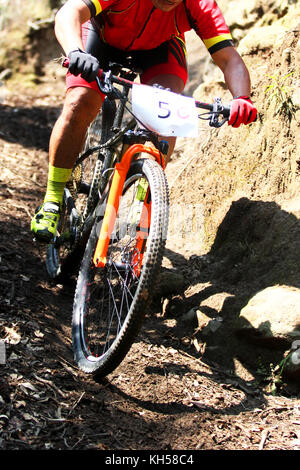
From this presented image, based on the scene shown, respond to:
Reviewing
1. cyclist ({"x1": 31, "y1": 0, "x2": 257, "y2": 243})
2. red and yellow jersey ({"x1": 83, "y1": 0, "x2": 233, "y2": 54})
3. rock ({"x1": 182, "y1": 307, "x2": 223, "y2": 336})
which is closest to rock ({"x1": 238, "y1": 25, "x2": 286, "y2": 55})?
cyclist ({"x1": 31, "y1": 0, "x2": 257, "y2": 243})

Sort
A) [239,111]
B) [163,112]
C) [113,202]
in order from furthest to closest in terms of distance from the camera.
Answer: [113,202], [239,111], [163,112]

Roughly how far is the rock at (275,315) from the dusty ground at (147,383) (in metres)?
0.16

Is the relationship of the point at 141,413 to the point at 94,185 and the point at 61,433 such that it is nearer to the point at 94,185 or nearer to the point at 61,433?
the point at 61,433

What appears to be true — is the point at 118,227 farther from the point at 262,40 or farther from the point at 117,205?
the point at 262,40

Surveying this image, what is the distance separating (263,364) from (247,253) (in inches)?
32.9

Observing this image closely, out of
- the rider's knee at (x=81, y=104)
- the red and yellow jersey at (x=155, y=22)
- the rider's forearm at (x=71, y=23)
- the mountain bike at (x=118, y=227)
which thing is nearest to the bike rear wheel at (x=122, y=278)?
the mountain bike at (x=118, y=227)

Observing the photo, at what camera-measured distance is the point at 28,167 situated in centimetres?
578

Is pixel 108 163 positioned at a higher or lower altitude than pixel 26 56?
lower

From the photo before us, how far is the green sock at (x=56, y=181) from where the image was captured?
3.01m

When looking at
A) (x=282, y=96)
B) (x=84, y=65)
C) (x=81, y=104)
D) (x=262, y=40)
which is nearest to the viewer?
(x=84, y=65)

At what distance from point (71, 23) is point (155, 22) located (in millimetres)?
563

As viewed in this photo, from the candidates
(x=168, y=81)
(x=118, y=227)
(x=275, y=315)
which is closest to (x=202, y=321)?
(x=275, y=315)

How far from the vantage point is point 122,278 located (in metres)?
2.61

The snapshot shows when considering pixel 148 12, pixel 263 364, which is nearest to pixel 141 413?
pixel 263 364
